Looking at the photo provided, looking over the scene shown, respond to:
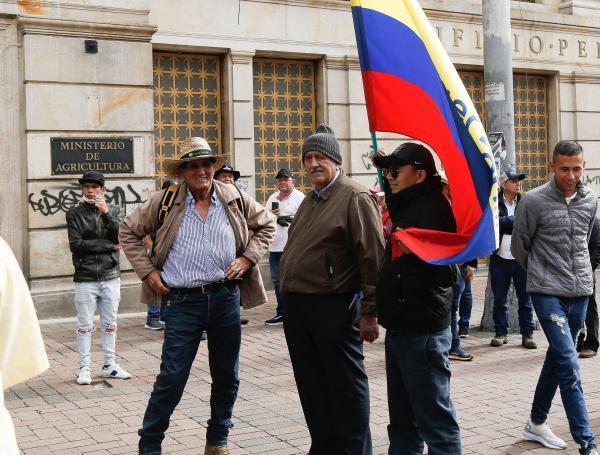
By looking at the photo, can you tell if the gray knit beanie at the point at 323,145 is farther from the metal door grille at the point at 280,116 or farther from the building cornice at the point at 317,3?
the building cornice at the point at 317,3

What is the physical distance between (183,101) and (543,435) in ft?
30.5

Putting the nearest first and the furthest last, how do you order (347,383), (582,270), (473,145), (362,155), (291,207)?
(473,145), (347,383), (582,270), (291,207), (362,155)

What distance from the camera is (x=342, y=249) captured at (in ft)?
16.1

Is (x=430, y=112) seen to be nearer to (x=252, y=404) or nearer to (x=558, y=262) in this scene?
(x=558, y=262)

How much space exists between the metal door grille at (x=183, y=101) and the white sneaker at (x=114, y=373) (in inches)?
225

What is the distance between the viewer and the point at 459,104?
447 centimetres

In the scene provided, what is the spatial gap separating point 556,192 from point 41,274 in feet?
26.2

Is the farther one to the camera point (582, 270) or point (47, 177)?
point (47, 177)

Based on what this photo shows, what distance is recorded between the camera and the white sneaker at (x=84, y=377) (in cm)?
776

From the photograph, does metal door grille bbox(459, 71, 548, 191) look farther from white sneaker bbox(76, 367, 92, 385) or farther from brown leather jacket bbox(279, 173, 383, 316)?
brown leather jacket bbox(279, 173, 383, 316)

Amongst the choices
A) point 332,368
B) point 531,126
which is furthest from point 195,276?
point 531,126

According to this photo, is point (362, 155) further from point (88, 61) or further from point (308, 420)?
point (308, 420)

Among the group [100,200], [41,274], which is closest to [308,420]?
[100,200]

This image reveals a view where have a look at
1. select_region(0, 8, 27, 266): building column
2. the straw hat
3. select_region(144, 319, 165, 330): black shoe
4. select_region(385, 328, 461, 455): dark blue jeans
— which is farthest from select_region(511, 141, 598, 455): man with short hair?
select_region(0, 8, 27, 266): building column
